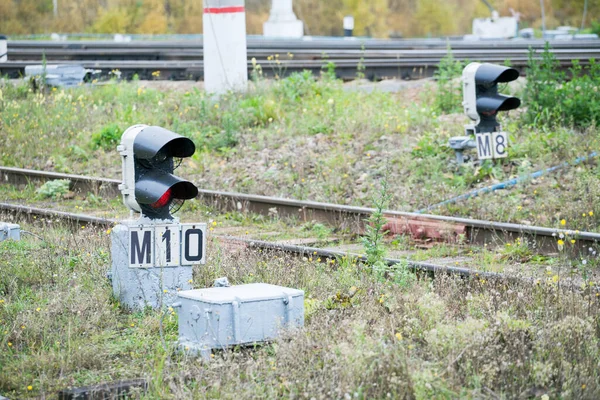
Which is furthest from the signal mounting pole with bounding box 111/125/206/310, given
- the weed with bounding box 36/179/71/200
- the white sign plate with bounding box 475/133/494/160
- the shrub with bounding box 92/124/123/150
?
the shrub with bounding box 92/124/123/150

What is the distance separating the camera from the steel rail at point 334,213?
27.9 feet

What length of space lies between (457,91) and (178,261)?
10115 mm

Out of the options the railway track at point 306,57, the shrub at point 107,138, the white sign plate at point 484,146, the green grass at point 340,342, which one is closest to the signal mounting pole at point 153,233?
the green grass at point 340,342

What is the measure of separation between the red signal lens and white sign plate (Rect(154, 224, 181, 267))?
153 mm

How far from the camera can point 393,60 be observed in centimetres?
2134

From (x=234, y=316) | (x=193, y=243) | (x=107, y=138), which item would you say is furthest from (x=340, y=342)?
(x=107, y=138)

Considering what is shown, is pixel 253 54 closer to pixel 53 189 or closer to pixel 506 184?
pixel 53 189

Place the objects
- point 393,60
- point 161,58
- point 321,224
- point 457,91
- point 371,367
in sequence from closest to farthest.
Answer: point 371,367, point 321,224, point 457,91, point 393,60, point 161,58

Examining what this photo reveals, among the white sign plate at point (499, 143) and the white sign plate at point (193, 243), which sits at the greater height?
the white sign plate at point (499, 143)

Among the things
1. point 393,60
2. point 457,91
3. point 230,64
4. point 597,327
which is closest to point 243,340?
point 597,327

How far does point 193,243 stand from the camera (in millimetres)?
6645

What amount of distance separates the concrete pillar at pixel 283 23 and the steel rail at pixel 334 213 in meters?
28.2

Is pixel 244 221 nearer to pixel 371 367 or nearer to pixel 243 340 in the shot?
pixel 243 340

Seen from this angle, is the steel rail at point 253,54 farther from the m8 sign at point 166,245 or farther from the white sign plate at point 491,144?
the m8 sign at point 166,245
